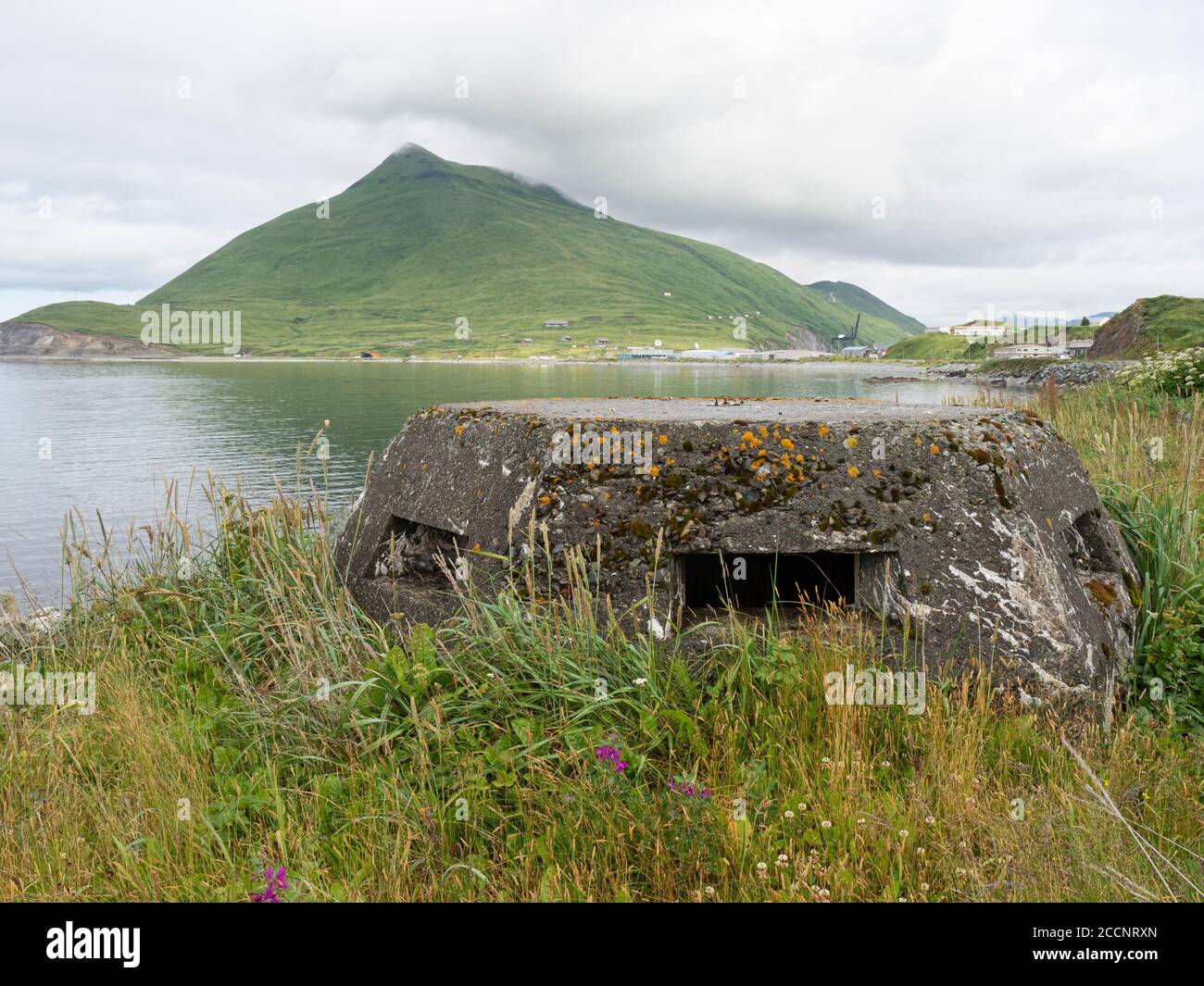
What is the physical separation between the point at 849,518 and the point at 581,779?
205 centimetres

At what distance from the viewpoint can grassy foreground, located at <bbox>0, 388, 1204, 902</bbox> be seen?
9.56ft

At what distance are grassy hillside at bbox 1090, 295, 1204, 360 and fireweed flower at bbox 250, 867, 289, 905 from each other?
1555 inches

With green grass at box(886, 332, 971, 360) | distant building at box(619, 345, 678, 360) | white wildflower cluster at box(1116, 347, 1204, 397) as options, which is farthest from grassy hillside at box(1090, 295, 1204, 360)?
distant building at box(619, 345, 678, 360)

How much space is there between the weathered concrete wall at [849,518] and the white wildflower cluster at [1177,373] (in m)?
11.0

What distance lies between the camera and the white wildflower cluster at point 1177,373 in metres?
13.3

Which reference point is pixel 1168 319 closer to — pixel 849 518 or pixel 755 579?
pixel 755 579

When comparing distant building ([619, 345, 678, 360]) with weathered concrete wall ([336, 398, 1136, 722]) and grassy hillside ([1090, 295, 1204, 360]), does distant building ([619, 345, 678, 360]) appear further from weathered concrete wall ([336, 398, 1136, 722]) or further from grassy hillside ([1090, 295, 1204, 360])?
weathered concrete wall ([336, 398, 1136, 722])

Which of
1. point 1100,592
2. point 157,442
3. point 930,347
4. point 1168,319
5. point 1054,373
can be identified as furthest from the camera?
point 930,347

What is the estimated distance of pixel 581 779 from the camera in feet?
10.6

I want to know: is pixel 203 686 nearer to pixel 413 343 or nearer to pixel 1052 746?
pixel 1052 746

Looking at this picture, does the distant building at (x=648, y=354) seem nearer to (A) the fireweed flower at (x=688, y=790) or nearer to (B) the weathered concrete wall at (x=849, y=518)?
(B) the weathered concrete wall at (x=849, y=518)

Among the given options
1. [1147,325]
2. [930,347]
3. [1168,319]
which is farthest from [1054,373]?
[930,347]

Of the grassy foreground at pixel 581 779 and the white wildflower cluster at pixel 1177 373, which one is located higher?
the white wildflower cluster at pixel 1177 373

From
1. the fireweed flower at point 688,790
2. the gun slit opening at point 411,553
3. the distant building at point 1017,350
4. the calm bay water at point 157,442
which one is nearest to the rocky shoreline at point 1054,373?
the calm bay water at point 157,442
